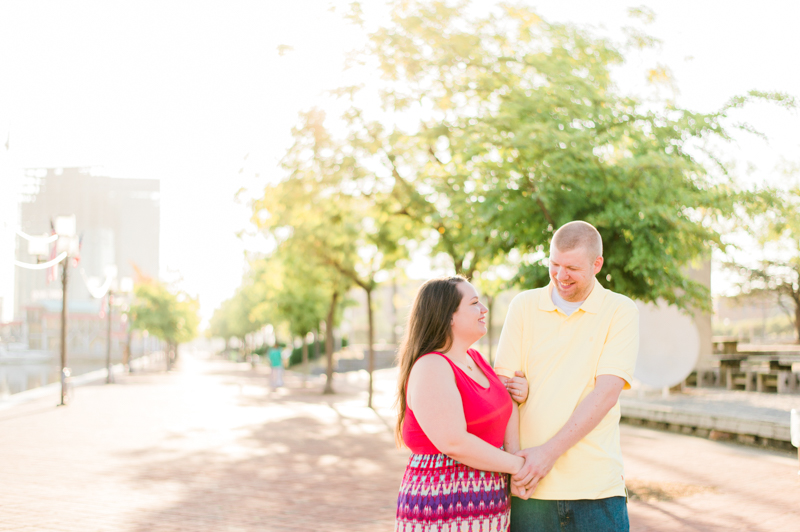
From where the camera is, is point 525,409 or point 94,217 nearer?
point 525,409

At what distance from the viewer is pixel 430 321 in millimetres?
2852

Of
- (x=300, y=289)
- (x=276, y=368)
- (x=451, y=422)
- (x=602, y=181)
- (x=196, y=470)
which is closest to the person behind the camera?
(x=451, y=422)

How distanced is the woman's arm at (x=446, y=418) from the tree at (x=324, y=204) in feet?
38.8

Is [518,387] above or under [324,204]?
under

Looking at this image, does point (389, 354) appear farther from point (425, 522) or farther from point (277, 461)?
point (425, 522)

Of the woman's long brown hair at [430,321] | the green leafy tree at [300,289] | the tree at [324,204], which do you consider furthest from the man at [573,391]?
the green leafy tree at [300,289]

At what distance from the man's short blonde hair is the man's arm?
1.61 ft

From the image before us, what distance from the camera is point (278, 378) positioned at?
27.8 meters

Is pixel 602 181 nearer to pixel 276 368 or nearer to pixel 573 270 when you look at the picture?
pixel 573 270

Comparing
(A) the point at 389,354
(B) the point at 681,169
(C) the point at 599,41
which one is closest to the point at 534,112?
(B) the point at 681,169

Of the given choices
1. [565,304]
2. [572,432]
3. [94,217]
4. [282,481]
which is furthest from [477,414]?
[94,217]

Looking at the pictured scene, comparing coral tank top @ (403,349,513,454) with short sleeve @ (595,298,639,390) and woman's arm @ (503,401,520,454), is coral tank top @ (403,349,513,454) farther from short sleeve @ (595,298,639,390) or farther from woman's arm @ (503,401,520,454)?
short sleeve @ (595,298,639,390)

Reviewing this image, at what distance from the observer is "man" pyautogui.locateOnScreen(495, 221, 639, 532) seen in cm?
273

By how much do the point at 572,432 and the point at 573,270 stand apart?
610 mm
